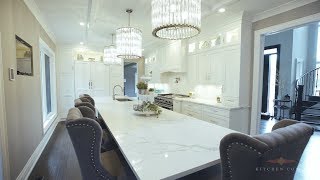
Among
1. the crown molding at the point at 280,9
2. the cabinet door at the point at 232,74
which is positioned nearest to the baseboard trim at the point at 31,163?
the cabinet door at the point at 232,74

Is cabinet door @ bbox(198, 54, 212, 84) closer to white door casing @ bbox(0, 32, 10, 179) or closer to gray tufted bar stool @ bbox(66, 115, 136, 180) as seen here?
gray tufted bar stool @ bbox(66, 115, 136, 180)

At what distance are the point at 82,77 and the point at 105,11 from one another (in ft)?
13.1

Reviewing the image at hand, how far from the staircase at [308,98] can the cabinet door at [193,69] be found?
397 centimetres

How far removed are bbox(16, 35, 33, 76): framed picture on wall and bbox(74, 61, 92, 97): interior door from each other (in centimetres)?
379

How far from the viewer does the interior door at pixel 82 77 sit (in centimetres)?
686

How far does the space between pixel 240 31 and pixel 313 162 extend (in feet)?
8.60

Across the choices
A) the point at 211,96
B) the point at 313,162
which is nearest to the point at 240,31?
the point at 211,96

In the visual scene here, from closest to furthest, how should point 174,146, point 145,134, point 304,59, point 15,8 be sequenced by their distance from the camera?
point 174,146 < point 145,134 < point 15,8 < point 304,59

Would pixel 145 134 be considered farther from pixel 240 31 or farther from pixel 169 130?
pixel 240 31

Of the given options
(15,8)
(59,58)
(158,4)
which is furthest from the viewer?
(59,58)

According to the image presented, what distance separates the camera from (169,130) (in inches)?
73.0

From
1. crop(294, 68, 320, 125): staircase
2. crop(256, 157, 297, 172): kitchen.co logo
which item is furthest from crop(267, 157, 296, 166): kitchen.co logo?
crop(294, 68, 320, 125): staircase

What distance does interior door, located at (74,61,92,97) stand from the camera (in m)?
6.86

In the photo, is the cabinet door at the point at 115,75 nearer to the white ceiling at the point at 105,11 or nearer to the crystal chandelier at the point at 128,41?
the white ceiling at the point at 105,11
